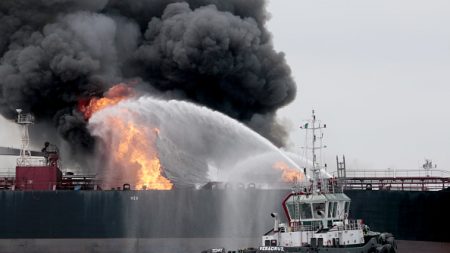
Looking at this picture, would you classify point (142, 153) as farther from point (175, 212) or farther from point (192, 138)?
point (175, 212)

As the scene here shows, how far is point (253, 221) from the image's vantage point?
53.1 meters

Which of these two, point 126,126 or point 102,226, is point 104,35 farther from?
point 102,226

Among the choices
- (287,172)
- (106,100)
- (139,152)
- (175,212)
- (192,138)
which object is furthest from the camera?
(106,100)

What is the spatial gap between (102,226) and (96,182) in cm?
474

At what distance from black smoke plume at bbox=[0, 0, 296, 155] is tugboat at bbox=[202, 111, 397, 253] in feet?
81.7

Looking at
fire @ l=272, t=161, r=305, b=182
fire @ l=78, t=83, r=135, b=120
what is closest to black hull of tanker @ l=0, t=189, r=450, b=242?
fire @ l=272, t=161, r=305, b=182

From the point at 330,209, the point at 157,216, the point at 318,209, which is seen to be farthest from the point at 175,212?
the point at 330,209

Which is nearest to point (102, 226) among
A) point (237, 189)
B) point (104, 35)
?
point (237, 189)

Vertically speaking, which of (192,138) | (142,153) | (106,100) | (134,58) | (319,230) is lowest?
(319,230)

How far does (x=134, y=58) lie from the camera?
230 feet

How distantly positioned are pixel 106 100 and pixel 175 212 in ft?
39.1

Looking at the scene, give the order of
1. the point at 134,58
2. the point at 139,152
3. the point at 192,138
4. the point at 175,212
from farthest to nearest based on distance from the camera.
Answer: the point at 134,58 → the point at 192,138 → the point at 139,152 → the point at 175,212

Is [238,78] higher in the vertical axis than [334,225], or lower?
higher

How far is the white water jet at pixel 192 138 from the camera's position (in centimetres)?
5709
